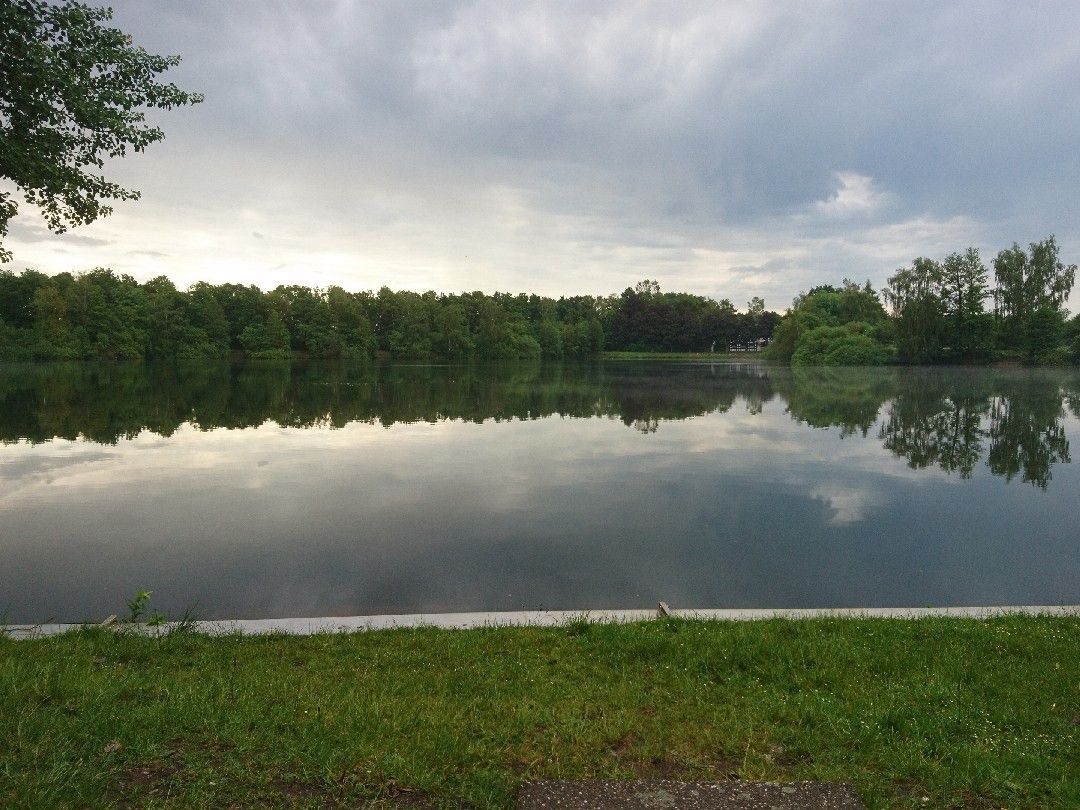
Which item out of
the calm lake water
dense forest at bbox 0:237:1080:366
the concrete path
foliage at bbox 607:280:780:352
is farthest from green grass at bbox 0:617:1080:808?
foliage at bbox 607:280:780:352

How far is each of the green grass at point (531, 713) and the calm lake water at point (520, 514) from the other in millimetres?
2352

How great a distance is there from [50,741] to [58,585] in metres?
6.05

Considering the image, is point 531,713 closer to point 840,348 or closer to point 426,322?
point 840,348

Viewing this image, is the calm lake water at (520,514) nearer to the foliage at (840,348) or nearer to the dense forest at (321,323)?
the dense forest at (321,323)

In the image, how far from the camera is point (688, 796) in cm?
399

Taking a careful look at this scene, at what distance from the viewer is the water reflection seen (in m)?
22.4

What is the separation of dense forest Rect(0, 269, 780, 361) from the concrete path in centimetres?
9371

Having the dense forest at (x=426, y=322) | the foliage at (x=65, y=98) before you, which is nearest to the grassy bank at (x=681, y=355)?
the dense forest at (x=426, y=322)

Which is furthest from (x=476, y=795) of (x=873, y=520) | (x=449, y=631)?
(x=873, y=520)

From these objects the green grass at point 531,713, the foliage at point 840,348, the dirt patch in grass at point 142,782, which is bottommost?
the green grass at point 531,713

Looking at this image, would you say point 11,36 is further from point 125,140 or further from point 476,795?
point 476,795

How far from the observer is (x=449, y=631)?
7117 mm

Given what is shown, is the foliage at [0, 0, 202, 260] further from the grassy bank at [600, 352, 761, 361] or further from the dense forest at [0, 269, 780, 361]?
the grassy bank at [600, 352, 761, 361]

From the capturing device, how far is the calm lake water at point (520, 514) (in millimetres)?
9445
